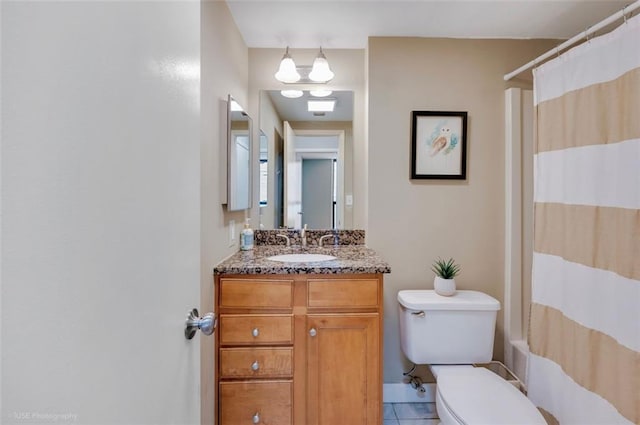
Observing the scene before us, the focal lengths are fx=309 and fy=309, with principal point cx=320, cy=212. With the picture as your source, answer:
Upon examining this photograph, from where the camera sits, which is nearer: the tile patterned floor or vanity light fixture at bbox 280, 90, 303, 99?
the tile patterned floor

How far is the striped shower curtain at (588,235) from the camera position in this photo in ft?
3.80

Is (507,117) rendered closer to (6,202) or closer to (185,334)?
(185,334)

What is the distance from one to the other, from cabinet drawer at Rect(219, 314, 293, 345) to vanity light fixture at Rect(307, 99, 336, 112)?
1401 millimetres

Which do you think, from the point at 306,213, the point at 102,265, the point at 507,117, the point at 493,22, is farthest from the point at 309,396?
the point at 493,22

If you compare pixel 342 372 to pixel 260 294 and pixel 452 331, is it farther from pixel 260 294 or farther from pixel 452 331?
pixel 452 331

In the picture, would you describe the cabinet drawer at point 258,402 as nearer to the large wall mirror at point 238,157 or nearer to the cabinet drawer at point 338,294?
the cabinet drawer at point 338,294

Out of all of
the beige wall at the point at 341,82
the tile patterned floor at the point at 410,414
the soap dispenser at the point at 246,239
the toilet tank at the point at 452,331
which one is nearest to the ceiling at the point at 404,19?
the beige wall at the point at 341,82

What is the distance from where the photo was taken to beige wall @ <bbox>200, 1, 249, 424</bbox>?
1.35m

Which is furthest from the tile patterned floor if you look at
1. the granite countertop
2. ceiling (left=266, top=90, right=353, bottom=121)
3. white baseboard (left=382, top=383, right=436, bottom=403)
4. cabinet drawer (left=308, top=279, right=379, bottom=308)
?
ceiling (left=266, top=90, right=353, bottom=121)

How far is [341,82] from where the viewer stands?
213 centimetres

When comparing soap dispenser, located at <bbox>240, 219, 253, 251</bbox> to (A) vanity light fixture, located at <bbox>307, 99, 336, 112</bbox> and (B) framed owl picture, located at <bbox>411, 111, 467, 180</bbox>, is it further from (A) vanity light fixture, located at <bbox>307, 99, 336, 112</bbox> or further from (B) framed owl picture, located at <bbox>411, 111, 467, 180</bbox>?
(B) framed owl picture, located at <bbox>411, 111, 467, 180</bbox>

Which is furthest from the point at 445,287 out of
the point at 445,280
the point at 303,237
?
the point at 303,237

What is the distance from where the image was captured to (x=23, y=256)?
0.36 meters

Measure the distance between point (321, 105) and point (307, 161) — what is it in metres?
0.40
